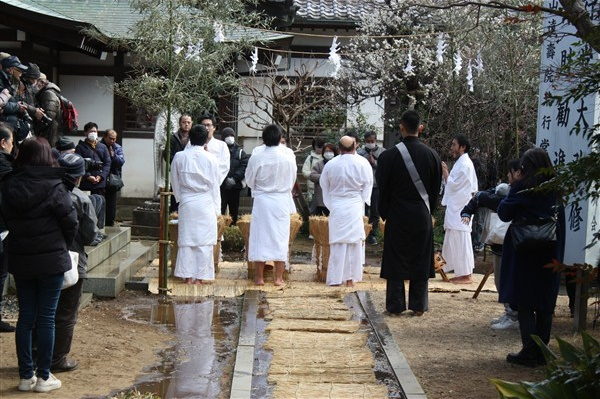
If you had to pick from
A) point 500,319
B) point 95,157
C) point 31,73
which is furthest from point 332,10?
Answer: point 500,319

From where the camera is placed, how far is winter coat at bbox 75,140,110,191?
14047mm

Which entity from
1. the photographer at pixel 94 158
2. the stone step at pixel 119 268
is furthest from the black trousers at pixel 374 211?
the photographer at pixel 94 158

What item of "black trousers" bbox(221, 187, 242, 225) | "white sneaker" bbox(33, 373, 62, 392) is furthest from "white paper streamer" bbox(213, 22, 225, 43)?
"white sneaker" bbox(33, 373, 62, 392)

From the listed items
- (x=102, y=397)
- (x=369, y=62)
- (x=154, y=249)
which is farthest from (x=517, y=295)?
(x=369, y=62)

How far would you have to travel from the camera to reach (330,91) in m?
22.2

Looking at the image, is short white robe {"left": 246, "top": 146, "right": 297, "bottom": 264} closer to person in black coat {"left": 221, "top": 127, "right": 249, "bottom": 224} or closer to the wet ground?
the wet ground

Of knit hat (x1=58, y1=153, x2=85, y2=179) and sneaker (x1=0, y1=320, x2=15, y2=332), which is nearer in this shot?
knit hat (x1=58, y1=153, x2=85, y2=179)

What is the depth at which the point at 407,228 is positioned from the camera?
34.0 feet

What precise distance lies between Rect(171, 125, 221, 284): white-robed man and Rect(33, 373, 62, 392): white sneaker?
17.5 feet

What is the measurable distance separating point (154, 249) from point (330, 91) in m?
8.39

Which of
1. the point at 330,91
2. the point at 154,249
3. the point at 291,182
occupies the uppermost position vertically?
the point at 330,91

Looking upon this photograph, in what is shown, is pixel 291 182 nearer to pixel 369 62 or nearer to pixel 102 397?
pixel 102 397

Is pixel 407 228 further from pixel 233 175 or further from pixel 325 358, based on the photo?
pixel 233 175

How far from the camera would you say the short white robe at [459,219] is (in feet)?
43.9
